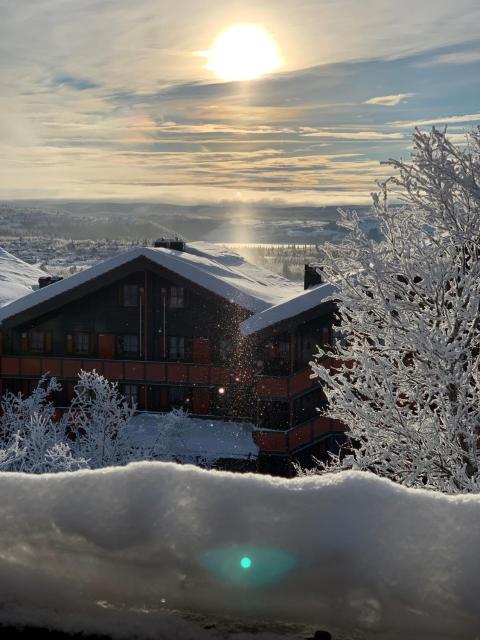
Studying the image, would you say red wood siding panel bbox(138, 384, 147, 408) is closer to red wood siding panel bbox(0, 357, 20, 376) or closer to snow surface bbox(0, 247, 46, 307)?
red wood siding panel bbox(0, 357, 20, 376)

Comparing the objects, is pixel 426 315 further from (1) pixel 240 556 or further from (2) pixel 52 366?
(2) pixel 52 366

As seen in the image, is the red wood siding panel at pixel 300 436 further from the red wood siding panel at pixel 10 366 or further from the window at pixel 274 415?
the red wood siding panel at pixel 10 366

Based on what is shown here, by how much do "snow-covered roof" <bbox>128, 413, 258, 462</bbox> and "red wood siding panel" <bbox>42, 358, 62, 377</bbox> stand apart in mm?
3335

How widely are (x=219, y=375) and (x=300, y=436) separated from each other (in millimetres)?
3680

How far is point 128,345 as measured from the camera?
24.8 metres

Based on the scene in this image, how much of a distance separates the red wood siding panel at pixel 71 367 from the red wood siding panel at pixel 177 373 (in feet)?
11.0

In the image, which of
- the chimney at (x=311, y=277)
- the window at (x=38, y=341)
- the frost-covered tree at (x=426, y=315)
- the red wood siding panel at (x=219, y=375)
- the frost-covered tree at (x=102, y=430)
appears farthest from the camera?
the chimney at (x=311, y=277)

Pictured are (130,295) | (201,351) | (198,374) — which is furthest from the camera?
(130,295)

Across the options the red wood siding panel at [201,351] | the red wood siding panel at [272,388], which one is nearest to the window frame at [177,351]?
the red wood siding panel at [201,351]

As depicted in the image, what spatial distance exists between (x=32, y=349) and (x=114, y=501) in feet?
78.7

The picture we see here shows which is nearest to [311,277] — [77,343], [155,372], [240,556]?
[155,372]

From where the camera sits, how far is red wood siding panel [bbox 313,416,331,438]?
22.7m

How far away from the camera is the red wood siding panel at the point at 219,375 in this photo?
2367 cm

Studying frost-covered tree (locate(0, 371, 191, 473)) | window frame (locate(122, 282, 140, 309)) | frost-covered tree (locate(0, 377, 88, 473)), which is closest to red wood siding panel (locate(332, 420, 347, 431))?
frost-covered tree (locate(0, 371, 191, 473))
